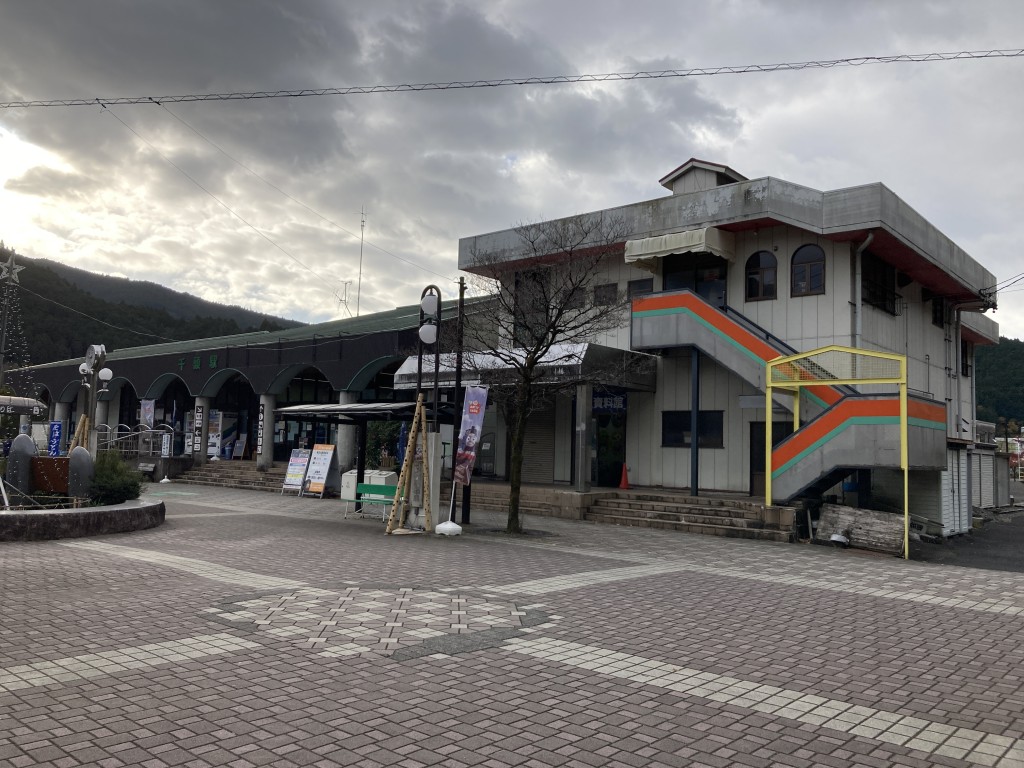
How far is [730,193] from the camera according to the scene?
1928 centimetres

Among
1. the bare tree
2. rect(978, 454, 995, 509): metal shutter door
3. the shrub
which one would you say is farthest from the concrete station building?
the shrub

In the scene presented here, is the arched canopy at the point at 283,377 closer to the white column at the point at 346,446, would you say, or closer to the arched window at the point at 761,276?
the white column at the point at 346,446

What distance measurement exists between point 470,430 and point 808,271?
9.79 meters

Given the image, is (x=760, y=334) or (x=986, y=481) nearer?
(x=760, y=334)

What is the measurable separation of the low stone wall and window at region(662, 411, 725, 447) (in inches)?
519

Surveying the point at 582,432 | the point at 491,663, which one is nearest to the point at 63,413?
the point at 582,432

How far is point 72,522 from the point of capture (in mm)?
12359

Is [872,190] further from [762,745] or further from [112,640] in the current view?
[112,640]

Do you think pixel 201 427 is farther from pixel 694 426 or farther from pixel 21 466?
pixel 694 426

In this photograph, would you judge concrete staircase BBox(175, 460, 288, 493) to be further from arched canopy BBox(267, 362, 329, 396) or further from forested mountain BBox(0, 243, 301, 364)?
forested mountain BBox(0, 243, 301, 364)

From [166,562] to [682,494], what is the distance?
12310 mm

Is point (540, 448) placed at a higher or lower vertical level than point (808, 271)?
lower

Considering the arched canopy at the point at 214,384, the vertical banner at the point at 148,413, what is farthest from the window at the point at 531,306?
the vertical banner at the point at 148,413

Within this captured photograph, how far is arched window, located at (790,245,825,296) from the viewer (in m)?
18.9
